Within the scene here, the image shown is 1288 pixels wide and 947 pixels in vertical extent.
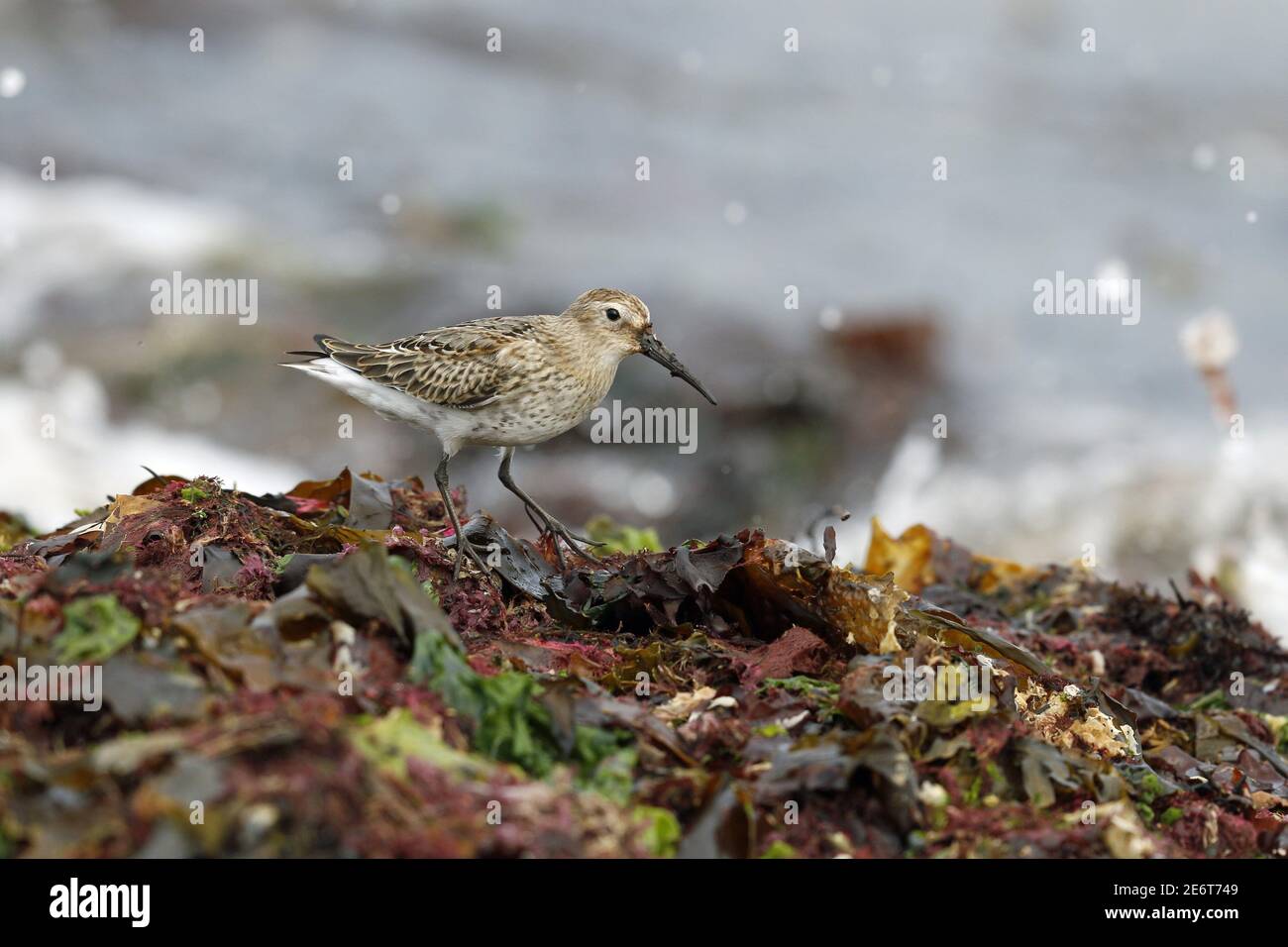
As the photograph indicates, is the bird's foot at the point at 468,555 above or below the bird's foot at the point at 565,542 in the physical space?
below

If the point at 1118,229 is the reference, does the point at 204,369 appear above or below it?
below

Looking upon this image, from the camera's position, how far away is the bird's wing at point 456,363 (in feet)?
19.5

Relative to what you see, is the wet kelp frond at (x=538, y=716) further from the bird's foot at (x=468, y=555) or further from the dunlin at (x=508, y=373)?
the dunlin at (x=508, y=373)

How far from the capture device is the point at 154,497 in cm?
480

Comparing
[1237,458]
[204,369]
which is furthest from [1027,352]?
[204,369]

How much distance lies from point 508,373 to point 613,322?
0.63 m

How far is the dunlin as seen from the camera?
19.5 feet

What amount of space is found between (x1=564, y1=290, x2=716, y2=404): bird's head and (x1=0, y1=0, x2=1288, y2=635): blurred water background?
4415mm

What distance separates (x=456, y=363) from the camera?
6035 mm

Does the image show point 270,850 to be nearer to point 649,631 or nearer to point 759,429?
point 649,631

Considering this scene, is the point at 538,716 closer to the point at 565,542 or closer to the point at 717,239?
the point at 565,542

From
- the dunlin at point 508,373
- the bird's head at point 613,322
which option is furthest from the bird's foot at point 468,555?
the bird's head at point 613,322

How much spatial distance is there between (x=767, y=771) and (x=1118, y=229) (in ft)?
48.1

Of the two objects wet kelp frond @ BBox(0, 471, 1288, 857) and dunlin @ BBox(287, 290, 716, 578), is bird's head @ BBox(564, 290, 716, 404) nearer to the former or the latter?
dunlin @ BBox(287, 290, 716, 578)
